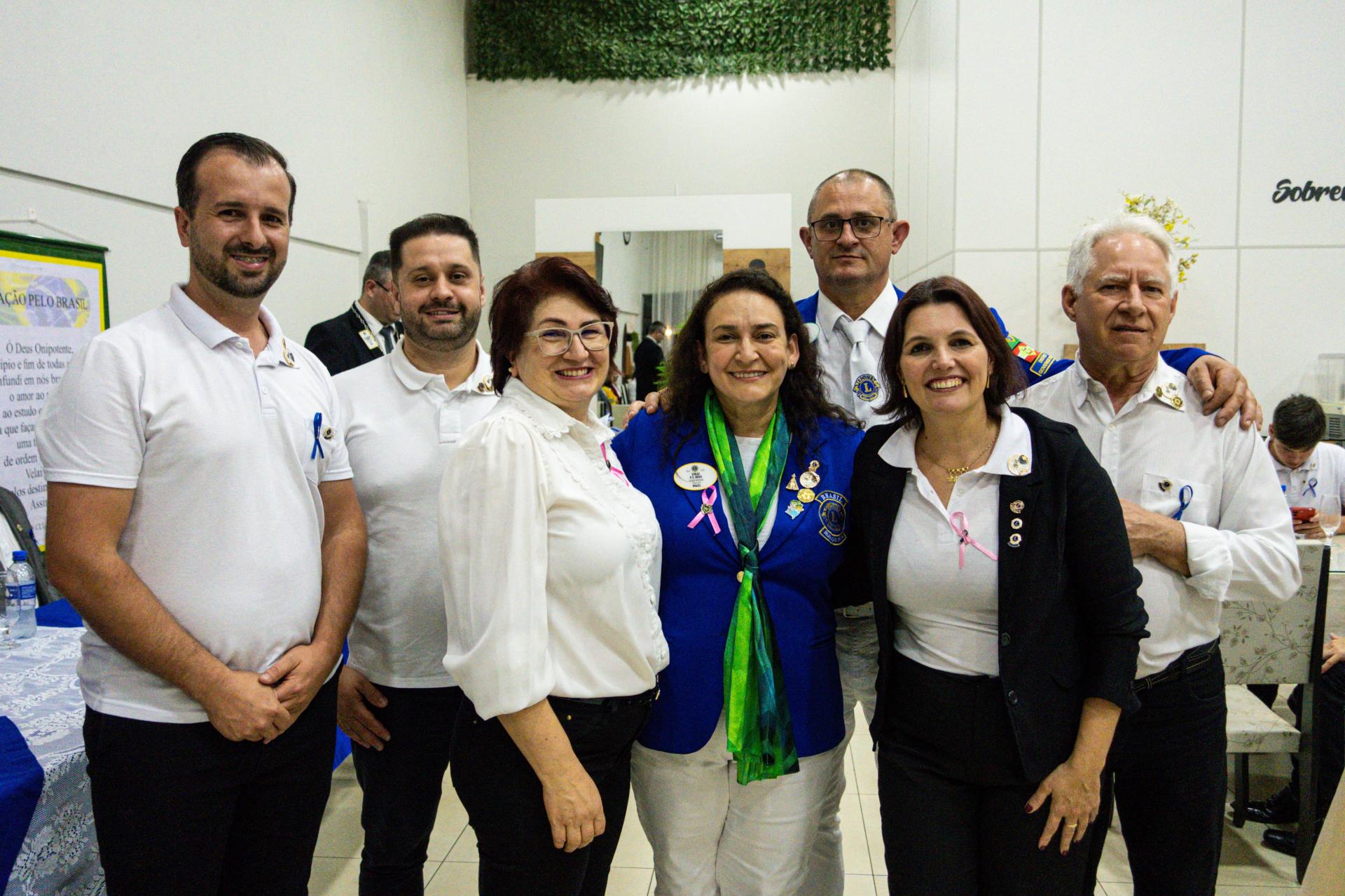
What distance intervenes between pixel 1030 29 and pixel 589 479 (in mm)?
6061

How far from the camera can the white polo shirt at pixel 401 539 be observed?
1.99 metres

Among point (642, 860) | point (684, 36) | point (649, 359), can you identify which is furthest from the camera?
point (684, 36)

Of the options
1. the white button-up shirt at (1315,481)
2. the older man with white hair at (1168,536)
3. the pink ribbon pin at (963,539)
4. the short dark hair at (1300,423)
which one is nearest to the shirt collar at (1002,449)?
the pink ribbon pin at (963,539)

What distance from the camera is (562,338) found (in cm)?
162

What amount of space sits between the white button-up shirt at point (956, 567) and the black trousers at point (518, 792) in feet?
1.99

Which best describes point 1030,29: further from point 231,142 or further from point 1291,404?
point 231,142

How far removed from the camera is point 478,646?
4.78 ft

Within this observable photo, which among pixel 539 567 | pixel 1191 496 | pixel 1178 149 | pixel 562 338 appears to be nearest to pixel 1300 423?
pixel 1178 149

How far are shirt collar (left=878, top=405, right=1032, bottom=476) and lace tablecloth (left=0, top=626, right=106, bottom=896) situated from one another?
1707 millimetres

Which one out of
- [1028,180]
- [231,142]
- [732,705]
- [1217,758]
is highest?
[1028,180]

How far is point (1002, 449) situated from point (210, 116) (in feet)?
15.4

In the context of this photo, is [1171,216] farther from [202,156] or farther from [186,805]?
[186,805]

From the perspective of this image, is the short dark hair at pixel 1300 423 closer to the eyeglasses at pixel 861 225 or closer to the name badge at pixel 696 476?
the eyeglasses at pixel 861 225

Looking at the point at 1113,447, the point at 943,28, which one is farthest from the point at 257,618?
the point at 943,28
